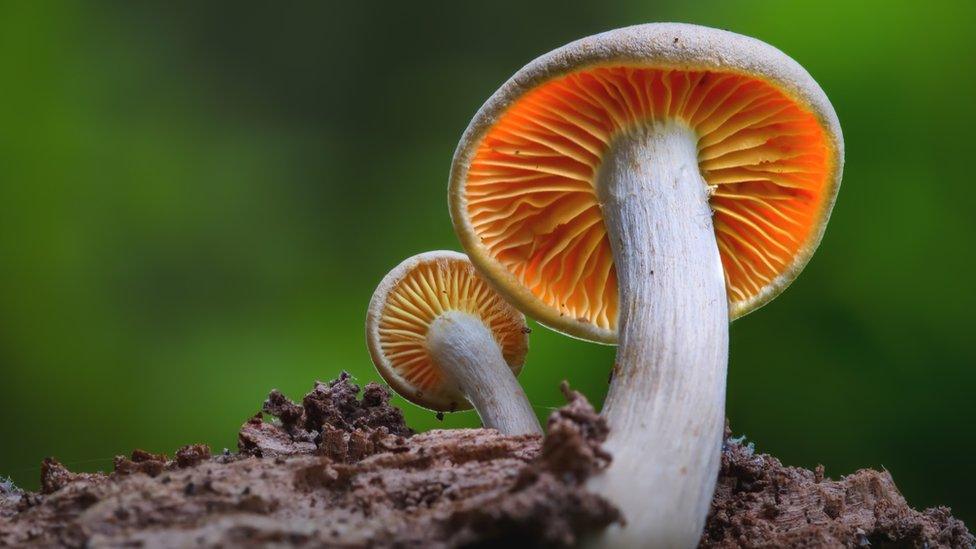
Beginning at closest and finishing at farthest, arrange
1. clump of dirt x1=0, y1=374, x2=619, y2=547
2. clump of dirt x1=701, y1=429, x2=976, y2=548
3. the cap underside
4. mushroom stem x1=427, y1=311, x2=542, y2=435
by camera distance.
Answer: clump of dirt x1=0, y1=374, x2=619, y2=547 < clump of dirt x1=701, y1=429, x2=976, y2=548 < the cap underside < mushroom stem x1=427, y1=311, x2=542, y2=435

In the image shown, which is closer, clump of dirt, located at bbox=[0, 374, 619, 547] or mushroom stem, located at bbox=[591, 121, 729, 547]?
clump of dirt, located at bbox=[0, 374, 619, 547]

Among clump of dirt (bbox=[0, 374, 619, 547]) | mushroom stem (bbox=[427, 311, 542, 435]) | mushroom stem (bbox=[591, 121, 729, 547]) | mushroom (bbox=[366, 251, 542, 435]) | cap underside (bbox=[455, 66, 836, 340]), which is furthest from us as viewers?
mushroom (bbox=[366, 251, 542, 435])

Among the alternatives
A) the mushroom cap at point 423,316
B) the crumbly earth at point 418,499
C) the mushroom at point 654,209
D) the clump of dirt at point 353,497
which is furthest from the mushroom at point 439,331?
the clump of dirt at point 353,497

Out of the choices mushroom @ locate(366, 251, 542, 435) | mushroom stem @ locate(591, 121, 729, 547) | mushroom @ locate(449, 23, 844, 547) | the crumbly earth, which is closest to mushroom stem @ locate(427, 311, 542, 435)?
mushroom @ locate(366, 251, 542, 435)

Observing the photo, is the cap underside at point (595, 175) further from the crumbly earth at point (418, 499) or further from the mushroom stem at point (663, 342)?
the crumbly earth at point (418, 499)

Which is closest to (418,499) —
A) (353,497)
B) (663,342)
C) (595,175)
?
(353,497)

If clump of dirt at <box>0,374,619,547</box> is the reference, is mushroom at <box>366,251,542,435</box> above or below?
above

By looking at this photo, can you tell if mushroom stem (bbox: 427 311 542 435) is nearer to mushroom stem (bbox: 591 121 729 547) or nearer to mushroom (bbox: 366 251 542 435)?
mushroom (bbox: 366 251 542 435)

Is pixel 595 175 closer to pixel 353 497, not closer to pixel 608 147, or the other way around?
pixel 608 147
